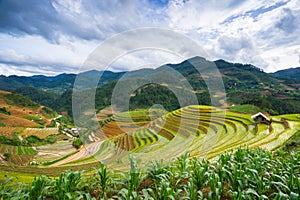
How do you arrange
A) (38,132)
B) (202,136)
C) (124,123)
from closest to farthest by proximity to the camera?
(202,136), (124,123), (38,132)

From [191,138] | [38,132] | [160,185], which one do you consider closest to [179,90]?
[191,138]

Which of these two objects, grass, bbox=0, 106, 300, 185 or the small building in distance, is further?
the small building in distance

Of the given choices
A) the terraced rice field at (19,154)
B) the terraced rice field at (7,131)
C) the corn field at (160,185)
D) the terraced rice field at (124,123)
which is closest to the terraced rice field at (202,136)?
the terraced rice field at (124,123)

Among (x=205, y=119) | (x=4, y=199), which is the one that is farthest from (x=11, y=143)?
(x=4, y=199)

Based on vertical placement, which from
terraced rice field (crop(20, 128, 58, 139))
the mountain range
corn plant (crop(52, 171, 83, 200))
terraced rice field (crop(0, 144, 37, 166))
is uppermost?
the mountain range

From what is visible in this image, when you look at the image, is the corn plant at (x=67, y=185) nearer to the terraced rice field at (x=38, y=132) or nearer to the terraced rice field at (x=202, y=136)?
the terraced rice field at (x=202, y=136)

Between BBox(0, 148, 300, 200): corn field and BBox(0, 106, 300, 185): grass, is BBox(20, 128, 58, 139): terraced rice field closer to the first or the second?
BBox(0, 106, 300, 185): grass

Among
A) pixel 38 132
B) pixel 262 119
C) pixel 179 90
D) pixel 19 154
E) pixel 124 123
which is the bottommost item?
pixel 19 154

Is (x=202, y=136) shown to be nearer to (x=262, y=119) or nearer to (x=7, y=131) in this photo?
(x=262, y=119)

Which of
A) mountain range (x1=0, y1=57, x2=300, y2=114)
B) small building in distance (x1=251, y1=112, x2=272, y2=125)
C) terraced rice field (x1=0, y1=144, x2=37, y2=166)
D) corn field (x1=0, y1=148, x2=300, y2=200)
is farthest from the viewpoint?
terraced rice field (x1=0, y1=144, x2=37, y2=166)

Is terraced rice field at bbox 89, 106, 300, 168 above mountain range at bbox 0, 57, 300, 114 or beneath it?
beneath

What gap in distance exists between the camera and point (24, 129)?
47.6 m

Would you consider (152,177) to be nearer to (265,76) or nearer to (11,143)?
(11,143)

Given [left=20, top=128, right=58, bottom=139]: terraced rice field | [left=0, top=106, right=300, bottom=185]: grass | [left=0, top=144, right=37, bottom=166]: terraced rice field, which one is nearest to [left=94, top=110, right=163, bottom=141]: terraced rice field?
[left=0, top=106, right=300, bottom=185]: grass
